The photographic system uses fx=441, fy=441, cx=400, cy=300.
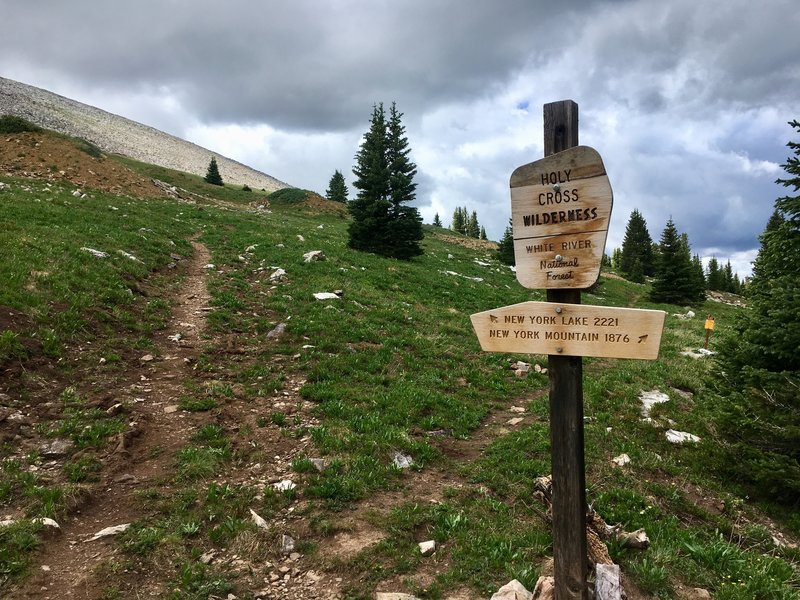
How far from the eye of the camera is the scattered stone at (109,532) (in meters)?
5.46

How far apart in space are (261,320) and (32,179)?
93.3ft

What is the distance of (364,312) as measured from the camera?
15.6 metres

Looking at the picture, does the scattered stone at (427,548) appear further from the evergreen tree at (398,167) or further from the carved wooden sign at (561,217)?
the evergreen tree at (398,167)

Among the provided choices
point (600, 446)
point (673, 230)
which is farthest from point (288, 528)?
point (673, 230)

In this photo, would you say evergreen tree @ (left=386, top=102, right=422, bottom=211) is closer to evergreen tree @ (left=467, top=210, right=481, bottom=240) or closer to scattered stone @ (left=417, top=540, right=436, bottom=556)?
scattered stone @ (left=417, top=540, right=436, bottom=556)

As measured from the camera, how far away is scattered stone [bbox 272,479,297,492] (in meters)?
6.63

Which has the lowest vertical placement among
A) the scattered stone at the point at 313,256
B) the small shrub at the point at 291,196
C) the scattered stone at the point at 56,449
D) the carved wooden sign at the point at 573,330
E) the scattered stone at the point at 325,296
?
the scattered stone at the point at 56,449

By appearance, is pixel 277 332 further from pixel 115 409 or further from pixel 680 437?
pixel 680 437

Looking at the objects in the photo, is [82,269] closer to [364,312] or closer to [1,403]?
[1,403]

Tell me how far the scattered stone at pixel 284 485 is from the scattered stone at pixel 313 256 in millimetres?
15572

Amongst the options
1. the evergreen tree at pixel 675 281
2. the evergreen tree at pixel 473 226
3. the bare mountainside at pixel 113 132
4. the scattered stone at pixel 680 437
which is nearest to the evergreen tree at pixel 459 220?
the evergreen tree at pixel 473 226

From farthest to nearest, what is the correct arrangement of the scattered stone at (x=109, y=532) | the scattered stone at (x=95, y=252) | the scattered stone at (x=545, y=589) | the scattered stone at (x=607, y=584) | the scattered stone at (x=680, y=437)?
the scattered stone at (x=95, y=252), the scattered stone at (x=680, y=437), the scattered stone at (x=109, y=532), the scattered stone at (x=545, y=589), the scattered stone at (x=607, y=584)

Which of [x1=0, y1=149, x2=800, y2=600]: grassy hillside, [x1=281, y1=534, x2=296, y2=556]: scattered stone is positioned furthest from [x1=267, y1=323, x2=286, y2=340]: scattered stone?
[x1=281, y1=534, x2=296, y2=556]: scattered stone

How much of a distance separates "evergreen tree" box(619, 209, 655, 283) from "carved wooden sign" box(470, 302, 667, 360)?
69230mm
